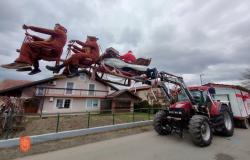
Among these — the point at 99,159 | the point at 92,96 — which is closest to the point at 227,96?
the point at 99,159

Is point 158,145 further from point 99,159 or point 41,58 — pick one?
A: point 41,58

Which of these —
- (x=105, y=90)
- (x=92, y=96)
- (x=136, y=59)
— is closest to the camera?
(x=136, y=59)

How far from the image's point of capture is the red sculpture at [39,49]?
10.4 ft

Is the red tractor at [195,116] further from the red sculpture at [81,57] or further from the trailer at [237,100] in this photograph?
the red sculpture at [81,57]

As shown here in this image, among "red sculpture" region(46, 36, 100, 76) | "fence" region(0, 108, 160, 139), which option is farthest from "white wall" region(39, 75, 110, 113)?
"red sculpture" region(46, 36, 100, 76)

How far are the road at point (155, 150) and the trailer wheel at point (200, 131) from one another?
9.1 inches

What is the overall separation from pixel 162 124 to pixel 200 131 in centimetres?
196

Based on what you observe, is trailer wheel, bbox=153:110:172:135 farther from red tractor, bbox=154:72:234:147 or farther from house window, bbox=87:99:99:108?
house window, bbox=87:99:99:108

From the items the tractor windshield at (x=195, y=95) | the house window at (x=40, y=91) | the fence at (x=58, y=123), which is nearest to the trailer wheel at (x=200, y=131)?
the tractor windshield at (x=195, y=95)

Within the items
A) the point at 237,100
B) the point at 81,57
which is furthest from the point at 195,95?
the point at 81,57

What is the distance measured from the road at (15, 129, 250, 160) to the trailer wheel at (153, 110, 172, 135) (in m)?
0.55

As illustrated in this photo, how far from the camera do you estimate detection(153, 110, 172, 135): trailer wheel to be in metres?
7.38

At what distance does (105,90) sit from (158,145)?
1690 cm

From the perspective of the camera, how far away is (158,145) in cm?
617
